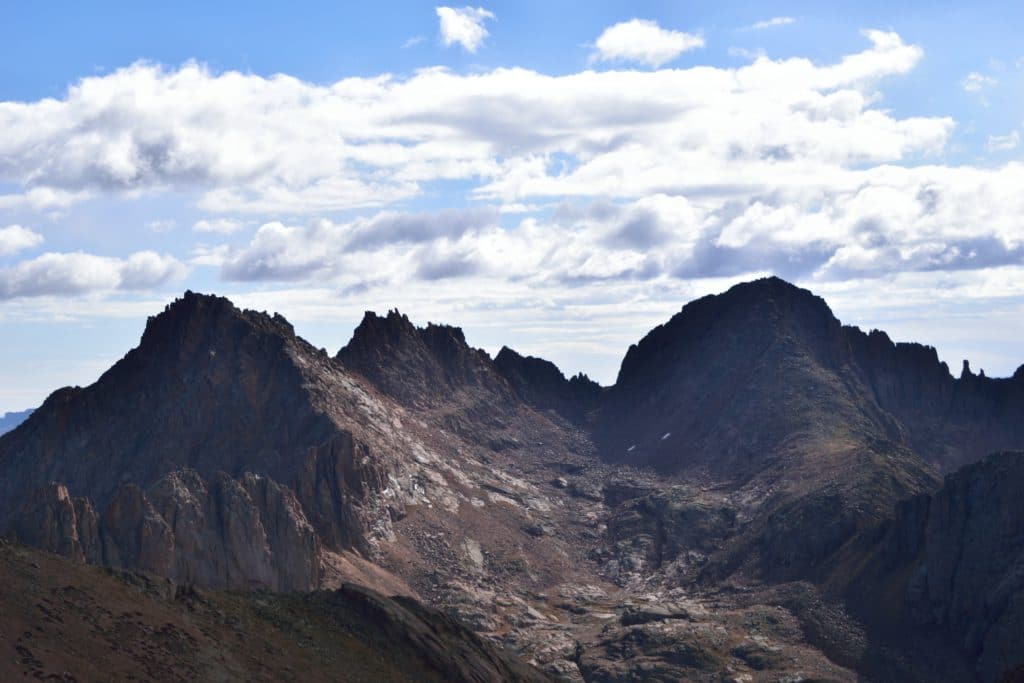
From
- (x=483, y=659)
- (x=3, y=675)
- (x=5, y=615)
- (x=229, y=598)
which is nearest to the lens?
(x=3, y=675)

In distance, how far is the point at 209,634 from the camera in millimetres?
135375

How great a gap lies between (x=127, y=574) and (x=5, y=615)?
2647 cm

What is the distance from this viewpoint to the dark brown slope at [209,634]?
115250 millimetres

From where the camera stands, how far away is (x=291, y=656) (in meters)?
142

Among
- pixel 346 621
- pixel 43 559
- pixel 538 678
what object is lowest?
pixel 538 678

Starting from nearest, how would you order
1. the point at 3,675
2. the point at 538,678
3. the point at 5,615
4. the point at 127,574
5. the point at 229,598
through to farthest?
the point at 3,675, the point at 5,615, the point at 127,574, the point at 229,598, the point at 538,678

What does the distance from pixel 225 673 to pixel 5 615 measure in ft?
68.8

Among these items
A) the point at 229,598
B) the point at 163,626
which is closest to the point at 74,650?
the point at 163,626

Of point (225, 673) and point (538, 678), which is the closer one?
point (225, 673)

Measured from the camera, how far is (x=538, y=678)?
600 feet

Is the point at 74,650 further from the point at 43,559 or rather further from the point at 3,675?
the point at 43,559

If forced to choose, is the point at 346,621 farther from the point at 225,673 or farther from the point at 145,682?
the point at 145,682

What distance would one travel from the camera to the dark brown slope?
115250mm

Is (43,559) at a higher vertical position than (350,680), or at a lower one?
higher
